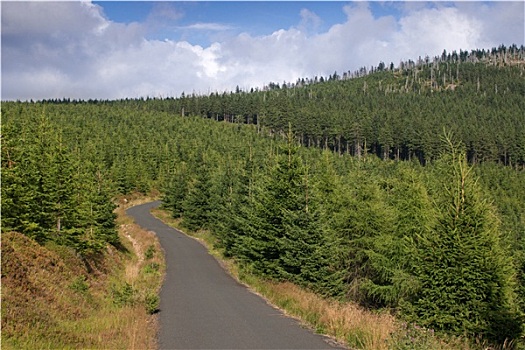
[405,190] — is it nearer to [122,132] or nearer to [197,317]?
[197,317]

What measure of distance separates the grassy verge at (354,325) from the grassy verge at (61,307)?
4709 mm

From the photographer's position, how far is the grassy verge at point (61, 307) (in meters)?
9.29

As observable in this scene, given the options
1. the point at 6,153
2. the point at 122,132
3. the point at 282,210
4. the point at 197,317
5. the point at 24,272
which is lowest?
the point at 197,317

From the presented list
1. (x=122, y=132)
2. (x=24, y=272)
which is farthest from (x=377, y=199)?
(x=122, y=132)

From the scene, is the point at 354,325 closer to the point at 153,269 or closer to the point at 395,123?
the point at 153,269

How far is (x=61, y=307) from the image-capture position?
1262 centimetres

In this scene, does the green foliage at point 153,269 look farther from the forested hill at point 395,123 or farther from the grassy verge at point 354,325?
the forested hill at point 395,123

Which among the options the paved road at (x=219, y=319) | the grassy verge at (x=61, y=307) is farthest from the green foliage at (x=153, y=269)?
the grassy verge at (x=61, y=307)

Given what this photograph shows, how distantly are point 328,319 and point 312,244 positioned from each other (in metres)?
6.92

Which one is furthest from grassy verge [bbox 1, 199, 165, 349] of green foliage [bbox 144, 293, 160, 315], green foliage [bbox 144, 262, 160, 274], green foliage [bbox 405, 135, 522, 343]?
green foliage [bbox 405, 135, 522, 343]

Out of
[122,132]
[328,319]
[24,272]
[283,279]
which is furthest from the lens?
[122,132]

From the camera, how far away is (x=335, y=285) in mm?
18578

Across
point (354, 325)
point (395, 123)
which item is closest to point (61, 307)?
point (354, 325)

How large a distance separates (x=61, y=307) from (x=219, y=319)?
486 centimetres
